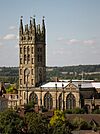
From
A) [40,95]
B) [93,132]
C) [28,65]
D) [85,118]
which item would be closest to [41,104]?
[40,95]

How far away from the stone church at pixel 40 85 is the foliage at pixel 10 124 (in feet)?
135

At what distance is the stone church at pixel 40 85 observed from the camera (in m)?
105

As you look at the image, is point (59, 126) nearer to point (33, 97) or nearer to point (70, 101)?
point (70, 101)

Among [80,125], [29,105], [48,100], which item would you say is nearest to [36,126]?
[80,125]

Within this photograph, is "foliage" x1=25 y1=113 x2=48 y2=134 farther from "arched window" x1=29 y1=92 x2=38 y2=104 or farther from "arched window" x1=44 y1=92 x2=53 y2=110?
"arched window" x1=29 y1=92 x2=38 y2=104

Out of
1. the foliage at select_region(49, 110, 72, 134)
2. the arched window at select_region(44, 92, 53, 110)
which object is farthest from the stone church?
the foliage at select_region(49, 110, 72, 134)

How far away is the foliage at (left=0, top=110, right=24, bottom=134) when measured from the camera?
6109 centimetres

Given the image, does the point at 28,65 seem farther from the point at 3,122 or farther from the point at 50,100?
the point at 3,122

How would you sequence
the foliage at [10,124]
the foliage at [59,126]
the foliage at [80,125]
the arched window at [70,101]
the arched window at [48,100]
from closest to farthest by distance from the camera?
the foliage at [59,126], the foliage at [10,124], the foliage at [80,125], the arched window at [70,101], the arched window at [48,100]

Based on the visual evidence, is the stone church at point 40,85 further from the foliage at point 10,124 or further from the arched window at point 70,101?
the foliage at point 10,124

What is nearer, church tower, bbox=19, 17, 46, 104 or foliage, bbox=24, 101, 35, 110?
foliage, bbox=24, 101, 35, 110

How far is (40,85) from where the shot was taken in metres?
110

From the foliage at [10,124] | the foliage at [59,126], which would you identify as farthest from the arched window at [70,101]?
the foliage at [10,124]

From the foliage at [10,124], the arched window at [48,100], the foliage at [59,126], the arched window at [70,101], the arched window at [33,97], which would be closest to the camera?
the foliage at [59,126]
